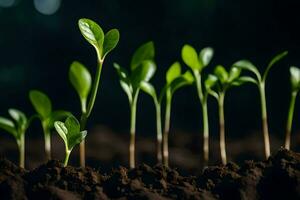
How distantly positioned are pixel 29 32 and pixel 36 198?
141 inches

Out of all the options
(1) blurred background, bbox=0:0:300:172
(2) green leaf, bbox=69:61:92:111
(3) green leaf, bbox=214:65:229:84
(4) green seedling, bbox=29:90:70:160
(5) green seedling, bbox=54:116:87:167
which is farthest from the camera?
(1) blurred background, bbox=0:0:300:172

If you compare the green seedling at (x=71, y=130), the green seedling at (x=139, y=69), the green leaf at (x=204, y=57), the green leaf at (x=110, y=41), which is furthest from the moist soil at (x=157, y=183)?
the green leaf at (x=204, y=57)

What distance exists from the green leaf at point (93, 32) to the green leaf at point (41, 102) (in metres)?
0.62

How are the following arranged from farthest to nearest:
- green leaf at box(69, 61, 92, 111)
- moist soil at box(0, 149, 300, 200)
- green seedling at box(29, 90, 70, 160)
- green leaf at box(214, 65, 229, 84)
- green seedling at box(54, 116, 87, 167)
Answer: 1. green leaf at box(214, 65, 229, 84)
2. green seedling at box(29, 90, 70, 160)
3. green leaf at box(69, 61, 92, 111)
4. green seedling at box(54, 116, 87, 167)
5. moist soil at box(0, 149, 300, 200)

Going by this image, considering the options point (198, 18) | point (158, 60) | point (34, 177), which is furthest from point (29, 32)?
point (34, 177)

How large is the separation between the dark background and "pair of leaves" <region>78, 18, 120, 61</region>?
2.40 m

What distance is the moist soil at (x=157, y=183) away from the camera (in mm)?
1234

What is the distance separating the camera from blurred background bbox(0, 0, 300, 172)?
3897mm

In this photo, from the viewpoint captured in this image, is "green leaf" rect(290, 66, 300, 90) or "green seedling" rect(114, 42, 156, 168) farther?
"green leaf" rect(290, 66, 300, 90)

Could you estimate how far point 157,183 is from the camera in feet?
4.36

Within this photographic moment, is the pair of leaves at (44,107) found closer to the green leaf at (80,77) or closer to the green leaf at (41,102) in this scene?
the green leaf at (41,102)

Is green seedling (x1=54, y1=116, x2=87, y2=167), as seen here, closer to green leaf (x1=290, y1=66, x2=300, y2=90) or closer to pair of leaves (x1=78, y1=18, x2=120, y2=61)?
pair of leaves (x1=78, y1=18, x2=120, y2=61)

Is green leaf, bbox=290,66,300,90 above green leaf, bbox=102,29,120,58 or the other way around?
the other way around

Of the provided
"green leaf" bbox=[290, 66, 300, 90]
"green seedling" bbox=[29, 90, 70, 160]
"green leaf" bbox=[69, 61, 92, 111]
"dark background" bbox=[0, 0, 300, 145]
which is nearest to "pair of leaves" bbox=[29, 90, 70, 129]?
"green seedling" bbox=[29, 90, 70, 160]
